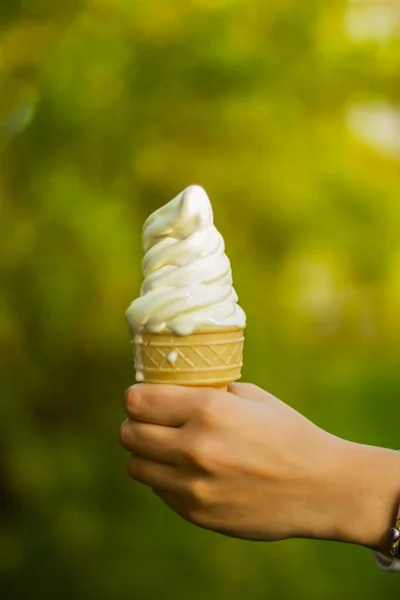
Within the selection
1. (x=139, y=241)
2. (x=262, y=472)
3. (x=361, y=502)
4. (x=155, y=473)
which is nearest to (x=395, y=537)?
(x=361, y=502)

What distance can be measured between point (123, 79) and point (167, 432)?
1.94m

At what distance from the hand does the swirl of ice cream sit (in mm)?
222

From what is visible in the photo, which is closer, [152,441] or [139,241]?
[152,441]

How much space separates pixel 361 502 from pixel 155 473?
35cm

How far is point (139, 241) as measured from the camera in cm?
261

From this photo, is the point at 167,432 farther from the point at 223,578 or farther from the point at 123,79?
the point at 123,79

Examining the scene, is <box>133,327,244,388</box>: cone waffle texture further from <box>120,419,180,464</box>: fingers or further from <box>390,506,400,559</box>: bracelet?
<box>390,506,400,559</box>: bracelet

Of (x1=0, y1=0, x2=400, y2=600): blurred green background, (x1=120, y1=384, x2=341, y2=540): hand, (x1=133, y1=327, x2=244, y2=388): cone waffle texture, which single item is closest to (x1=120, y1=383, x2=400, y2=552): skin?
(x1=120, y1=384, x2=341, y2=540): hand

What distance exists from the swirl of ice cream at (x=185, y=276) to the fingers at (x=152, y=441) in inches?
8.5

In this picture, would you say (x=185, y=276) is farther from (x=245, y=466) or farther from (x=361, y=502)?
(x=361, y=502)

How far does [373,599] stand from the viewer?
7.91 feet

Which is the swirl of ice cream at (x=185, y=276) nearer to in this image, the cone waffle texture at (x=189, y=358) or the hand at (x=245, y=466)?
the cone waffle texture at (x=189, y=358)

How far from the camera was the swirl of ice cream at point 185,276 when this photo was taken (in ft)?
4.30

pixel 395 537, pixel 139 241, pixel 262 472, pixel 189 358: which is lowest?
pixel 395 537
